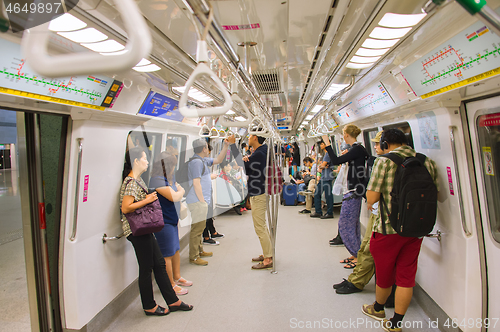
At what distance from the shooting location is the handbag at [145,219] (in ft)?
8.95

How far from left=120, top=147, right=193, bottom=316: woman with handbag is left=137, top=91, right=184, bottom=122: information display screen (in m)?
0.66

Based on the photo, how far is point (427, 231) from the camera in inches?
89.7

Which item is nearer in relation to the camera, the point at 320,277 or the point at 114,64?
the point at 114,64

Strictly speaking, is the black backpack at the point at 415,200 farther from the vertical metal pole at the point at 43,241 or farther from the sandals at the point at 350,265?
the vertical metal pole at the point at 43,241

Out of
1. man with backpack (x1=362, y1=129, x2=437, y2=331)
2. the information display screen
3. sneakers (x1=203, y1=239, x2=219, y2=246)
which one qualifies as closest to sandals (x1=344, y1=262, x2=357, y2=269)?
man with backpack (x1=362, y1=129, x2=437, y2=331)

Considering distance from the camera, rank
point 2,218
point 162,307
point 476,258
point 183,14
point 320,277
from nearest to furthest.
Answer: point 183,14, point 476,258, point 162,307, point 320,277, point 2,218

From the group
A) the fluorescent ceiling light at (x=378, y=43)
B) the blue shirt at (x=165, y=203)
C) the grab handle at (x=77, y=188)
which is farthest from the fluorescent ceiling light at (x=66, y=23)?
the fluorescent ceiling light at (x=378, y=43)

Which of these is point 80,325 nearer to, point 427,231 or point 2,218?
point 427,231

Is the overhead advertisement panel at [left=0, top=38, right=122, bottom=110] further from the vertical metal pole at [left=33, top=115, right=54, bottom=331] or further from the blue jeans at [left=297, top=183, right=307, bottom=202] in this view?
the blue jeans at [left=297, top=183, right=307, bottom=202]

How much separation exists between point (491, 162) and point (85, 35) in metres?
3.11

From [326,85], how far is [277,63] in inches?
42.7

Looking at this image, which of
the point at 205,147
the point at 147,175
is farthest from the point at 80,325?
the point at 205,147

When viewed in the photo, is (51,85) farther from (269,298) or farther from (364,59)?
(269,298)

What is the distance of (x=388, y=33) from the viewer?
6.62 ft
